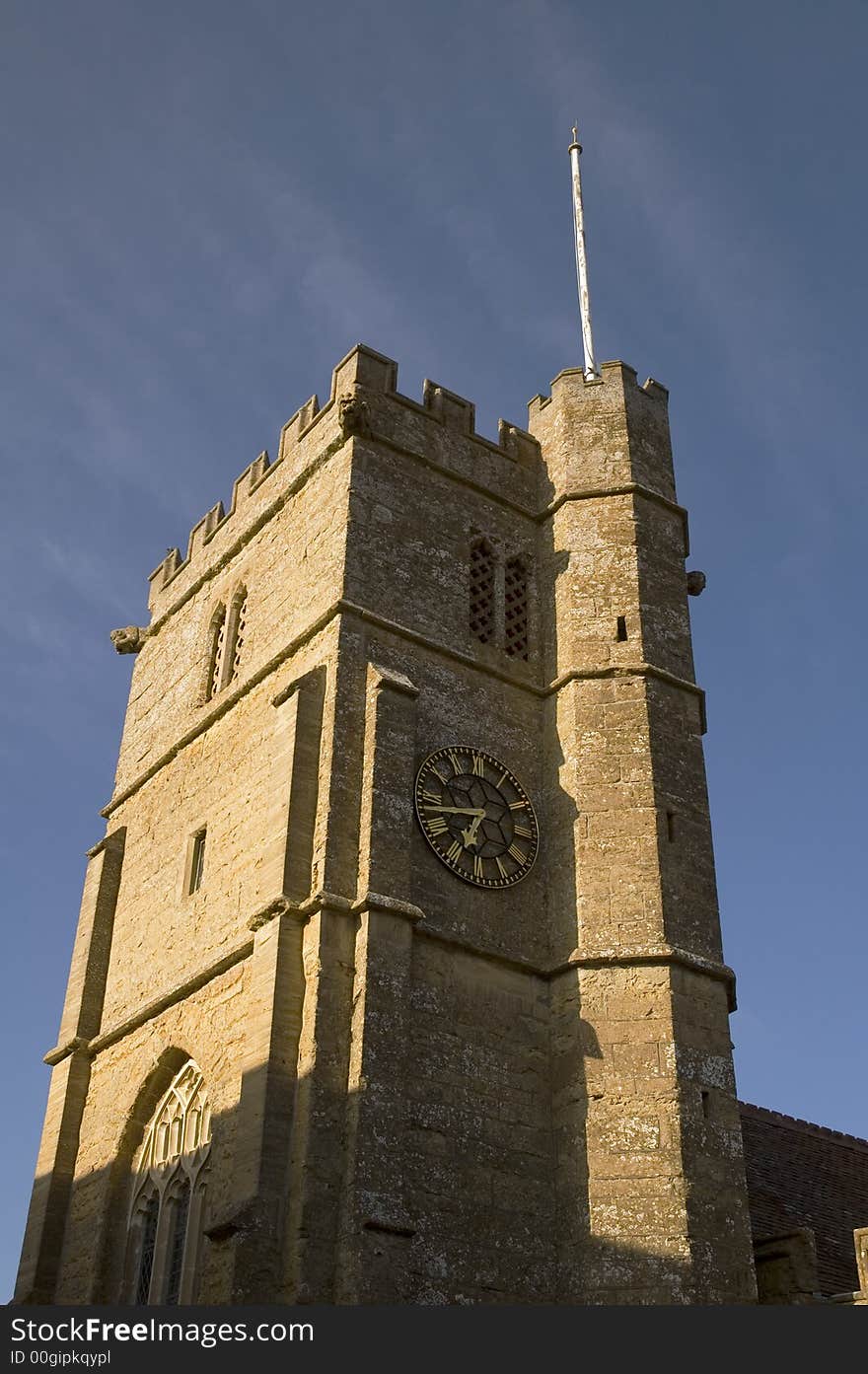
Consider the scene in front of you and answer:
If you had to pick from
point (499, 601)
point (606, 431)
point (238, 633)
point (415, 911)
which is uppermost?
point (606, 431)

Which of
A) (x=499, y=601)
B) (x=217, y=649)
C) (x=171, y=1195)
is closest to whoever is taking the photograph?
(x=171, y=1195)

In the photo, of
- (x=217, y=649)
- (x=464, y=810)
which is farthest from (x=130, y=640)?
(x=464, y=810)

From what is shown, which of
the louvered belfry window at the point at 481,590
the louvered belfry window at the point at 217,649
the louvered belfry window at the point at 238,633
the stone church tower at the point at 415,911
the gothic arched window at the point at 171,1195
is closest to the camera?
the stone church tower at the point at 415,911

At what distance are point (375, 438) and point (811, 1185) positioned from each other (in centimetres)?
1182

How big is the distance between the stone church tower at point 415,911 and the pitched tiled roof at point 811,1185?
3058 mm

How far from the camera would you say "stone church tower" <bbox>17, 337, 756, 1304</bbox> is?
15227mm

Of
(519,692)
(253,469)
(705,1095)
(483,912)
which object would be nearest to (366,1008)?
(483,912)

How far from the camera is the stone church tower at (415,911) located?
50.0 ft

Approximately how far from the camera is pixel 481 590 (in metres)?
20.6

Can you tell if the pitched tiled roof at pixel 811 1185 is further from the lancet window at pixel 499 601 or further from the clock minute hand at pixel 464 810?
the lancet window at pixel 499 601

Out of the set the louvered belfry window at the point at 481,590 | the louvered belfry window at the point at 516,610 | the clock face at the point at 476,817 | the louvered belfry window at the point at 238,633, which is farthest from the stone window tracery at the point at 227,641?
the clock face at the point at 476,817

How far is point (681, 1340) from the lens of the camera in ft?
39.3

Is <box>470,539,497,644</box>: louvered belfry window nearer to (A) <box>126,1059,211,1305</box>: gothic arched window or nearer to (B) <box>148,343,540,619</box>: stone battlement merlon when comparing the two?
(B) <box>148,343,540,619</box>: stone battlement merlon

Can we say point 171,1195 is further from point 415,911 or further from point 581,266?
point 581,266
